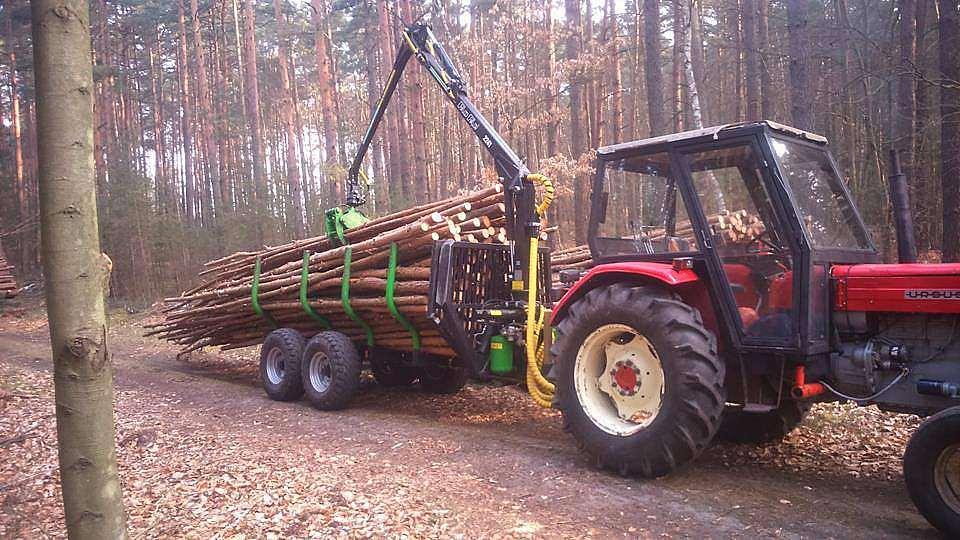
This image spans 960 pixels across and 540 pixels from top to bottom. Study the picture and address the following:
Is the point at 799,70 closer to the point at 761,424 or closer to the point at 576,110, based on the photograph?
the point at 761,424

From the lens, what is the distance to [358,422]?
22.5 feet

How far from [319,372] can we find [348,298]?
0.98 meters

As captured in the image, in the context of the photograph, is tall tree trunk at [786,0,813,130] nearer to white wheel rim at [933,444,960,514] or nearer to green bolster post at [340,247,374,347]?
green bolster post at [340,247,374,347]

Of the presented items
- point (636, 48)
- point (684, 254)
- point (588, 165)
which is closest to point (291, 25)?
point (636, 48)

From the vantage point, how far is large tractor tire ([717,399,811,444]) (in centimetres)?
535

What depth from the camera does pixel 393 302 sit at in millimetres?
7105

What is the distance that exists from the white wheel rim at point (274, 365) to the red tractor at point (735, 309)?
4.25 metres

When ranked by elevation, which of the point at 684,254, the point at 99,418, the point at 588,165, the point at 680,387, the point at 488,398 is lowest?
the point at 488,398

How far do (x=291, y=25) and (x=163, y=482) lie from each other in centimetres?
2833

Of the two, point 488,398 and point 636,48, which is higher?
point 636,48

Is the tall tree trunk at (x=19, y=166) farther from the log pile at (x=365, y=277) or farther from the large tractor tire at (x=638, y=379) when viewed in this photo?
the large tractor tire at (x=638, y=379)

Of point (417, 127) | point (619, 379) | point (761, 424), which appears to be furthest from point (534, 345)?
point (417, 127)

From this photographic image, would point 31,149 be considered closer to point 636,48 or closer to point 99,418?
point 636,48

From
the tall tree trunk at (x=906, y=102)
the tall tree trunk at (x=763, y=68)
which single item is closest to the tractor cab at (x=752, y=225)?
the tall tree trunk at (x=906, y=102)
